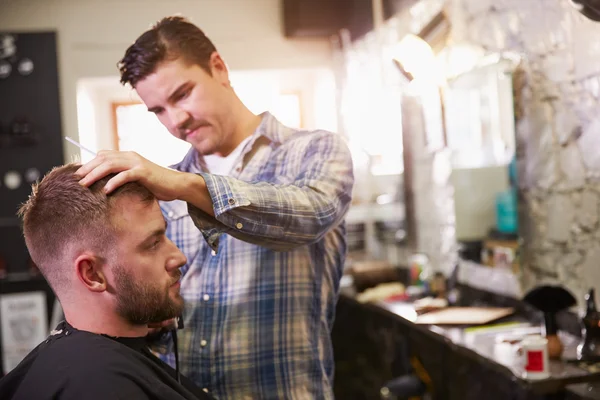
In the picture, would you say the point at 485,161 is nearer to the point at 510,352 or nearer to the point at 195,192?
Answer: the point at 510,352

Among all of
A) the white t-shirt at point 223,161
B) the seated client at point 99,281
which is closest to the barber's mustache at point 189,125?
the white t-shirt at point 223,161

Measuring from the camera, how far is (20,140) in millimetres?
5906

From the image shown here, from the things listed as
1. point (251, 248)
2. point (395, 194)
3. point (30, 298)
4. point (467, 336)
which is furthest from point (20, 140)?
point (251, 248)

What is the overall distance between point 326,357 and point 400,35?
3235 millimetres

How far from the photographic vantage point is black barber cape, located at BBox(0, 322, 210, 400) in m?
1.22

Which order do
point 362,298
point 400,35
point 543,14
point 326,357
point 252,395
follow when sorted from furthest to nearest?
point 400,35 < point 362,298 < point 543,14 < point 326,357 < point 252,395

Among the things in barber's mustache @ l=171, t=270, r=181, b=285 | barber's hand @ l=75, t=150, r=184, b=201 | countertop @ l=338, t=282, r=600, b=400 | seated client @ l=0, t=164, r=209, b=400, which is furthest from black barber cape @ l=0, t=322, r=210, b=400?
countertop @ l=338, t=282, r=600, b=400

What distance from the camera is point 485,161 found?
3.43 metres

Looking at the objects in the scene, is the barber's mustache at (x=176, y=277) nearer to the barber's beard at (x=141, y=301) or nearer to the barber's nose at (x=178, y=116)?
the barber's beard at (x=141, y=301)

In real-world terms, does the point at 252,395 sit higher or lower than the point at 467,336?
higher

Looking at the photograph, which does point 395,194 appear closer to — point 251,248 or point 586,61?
point 586,61

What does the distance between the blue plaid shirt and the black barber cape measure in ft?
0.64

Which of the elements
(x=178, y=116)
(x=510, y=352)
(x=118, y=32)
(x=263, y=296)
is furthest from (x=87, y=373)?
(x=118, y=32)

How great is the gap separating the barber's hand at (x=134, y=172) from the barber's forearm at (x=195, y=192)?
0.03ft
